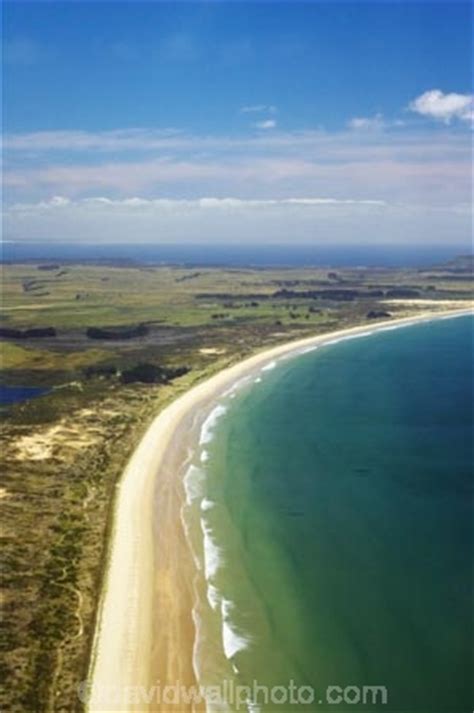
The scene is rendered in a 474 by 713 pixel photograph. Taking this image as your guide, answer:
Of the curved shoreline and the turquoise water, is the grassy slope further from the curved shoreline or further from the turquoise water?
the turquoise water

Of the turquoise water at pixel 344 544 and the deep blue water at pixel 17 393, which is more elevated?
the deep blue water at pixel 17 393

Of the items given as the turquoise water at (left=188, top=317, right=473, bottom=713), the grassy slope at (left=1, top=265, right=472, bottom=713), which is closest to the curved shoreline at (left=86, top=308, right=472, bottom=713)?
the grassy slope at (left=1, top=265, right=472, bottom=713)

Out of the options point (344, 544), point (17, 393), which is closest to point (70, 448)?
point (344, 544)

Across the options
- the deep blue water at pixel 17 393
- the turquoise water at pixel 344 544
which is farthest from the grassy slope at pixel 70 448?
the turquoise water at pixel 344 544

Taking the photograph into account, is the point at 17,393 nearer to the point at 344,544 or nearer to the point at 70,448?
the point at 70,448

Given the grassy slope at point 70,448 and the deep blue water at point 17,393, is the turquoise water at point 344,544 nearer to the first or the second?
the grassy slope at point 70,448
